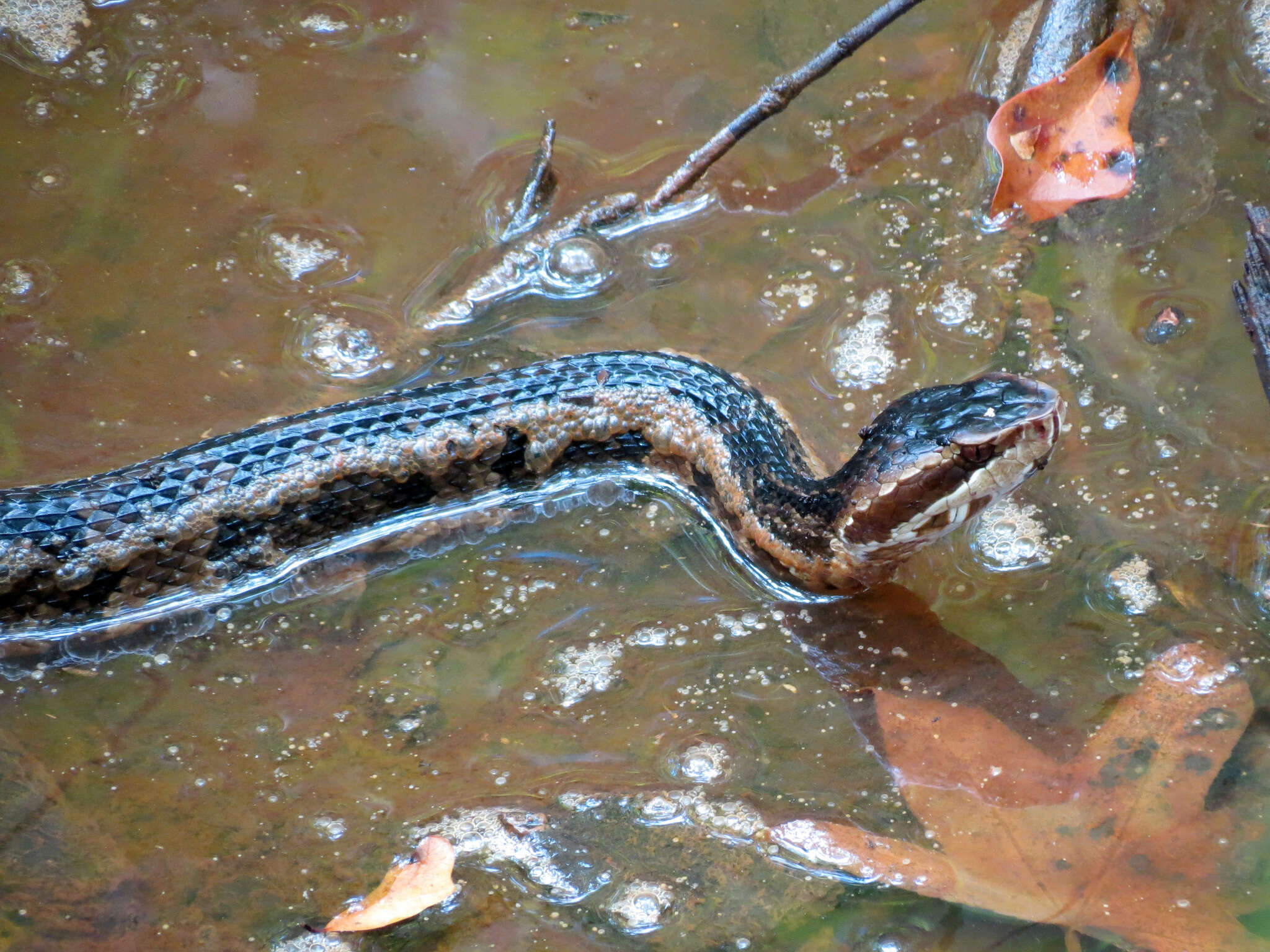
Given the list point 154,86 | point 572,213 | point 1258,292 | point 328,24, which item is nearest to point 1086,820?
point 1258,292

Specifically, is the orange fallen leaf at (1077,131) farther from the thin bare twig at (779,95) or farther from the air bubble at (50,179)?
the air bubble at (50,179)

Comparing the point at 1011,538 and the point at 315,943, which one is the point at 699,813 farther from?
the point at 1011,538

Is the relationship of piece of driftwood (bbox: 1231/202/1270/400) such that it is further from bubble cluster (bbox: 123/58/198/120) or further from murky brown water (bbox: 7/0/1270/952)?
bubble cluster (bbox: 123/58/198/120)

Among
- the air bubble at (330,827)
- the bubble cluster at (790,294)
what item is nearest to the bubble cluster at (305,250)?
the bubble cluster at (790,294)

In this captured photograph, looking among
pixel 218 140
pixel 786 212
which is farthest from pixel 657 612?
pixel 218 140

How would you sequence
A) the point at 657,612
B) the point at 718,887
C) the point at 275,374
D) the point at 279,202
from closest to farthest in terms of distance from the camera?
the point at 718,887
the point at 657,612
the point at 275,374
the point at 279,202

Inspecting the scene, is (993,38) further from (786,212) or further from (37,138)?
(37,138)
